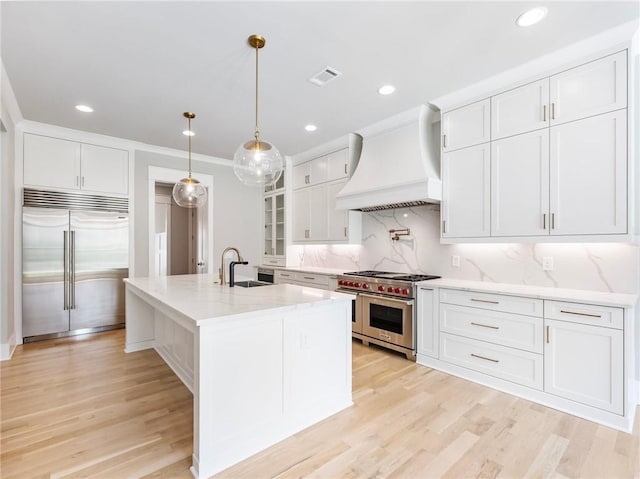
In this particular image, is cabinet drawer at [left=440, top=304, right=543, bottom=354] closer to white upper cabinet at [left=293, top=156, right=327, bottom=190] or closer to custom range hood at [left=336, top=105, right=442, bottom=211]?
custom range hood at [left=336, top=105, right=442, bottom=211]

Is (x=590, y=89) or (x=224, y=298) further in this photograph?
(x=590, y=89)

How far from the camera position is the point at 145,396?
8.26ft

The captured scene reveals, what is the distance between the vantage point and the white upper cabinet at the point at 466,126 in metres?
2.92

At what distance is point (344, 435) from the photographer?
6.64 ft

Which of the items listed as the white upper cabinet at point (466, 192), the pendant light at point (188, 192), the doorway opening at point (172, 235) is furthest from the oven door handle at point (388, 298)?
the doorway opening at point (172, 235)

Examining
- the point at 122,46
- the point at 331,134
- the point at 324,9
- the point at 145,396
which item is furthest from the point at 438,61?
the point at 145,396

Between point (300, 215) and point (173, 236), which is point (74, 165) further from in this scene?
point (300, 215)

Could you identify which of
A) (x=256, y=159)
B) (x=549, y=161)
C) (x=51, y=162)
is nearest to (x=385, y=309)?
(x=549, y=161)

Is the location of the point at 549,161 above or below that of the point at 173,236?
above

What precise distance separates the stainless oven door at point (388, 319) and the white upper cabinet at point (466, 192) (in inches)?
34.9

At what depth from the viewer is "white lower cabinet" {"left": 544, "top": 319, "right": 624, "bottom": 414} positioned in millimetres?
2096

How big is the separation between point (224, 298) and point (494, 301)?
2211 millimetres

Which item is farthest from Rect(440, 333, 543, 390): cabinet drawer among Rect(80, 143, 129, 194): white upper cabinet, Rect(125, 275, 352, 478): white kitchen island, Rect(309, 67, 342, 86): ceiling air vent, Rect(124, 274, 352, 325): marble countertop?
Rect(80, 143, 129, 194): white upper cabinet

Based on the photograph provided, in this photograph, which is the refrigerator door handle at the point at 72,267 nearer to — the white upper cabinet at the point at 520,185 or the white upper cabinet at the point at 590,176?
the white upper cabinet at the point at 520,185
